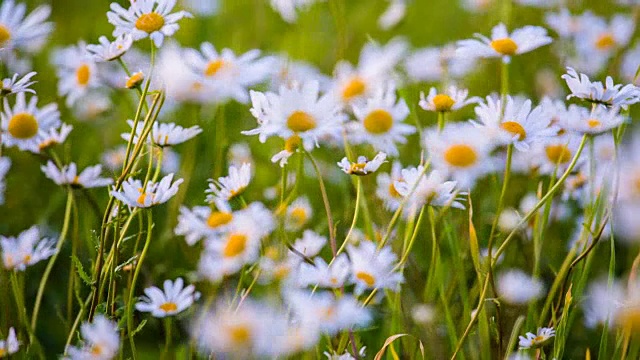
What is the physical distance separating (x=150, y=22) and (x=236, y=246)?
240mm

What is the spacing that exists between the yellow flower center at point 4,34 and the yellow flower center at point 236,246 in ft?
1.14

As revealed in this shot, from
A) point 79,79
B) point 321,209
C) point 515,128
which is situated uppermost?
point 515,128

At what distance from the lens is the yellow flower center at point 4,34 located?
2.45 feet

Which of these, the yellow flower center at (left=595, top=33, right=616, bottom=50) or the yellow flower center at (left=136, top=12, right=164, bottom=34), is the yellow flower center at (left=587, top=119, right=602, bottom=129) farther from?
the yellow flower center at (left=595, top=33, right=616, bottom=50)

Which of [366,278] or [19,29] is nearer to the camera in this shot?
[366,278]

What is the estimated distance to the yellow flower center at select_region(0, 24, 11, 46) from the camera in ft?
2.45

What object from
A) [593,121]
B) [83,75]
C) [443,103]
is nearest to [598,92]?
[593,121]

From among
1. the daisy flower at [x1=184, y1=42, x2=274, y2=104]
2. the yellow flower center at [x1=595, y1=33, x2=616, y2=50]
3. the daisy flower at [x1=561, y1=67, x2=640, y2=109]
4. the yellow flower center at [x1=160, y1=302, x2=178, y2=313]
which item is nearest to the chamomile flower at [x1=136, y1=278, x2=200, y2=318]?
the yellow flower center at [x1=160, y1=302, x2=178, y2=313]

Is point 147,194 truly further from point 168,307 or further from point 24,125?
point 24,125

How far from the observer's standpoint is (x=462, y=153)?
576mm

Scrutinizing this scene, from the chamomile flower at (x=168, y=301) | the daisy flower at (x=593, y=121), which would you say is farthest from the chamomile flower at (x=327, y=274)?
the daisy flower at (x=593, y=121)

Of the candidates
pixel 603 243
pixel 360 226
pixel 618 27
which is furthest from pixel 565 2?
pixel 360 226

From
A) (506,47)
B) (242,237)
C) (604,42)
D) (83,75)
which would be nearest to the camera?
(242,237)

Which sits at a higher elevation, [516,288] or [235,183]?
[235,183]
